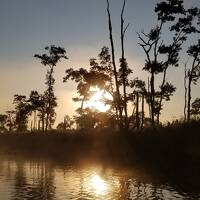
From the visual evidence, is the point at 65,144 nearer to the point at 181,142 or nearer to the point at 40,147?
the point at 40,147

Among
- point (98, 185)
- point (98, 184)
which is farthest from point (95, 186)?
point (98, 184)

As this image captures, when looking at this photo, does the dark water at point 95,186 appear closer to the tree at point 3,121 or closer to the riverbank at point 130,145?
the riverbank at point 130,145

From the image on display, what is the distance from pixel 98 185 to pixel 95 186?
445 millimetres

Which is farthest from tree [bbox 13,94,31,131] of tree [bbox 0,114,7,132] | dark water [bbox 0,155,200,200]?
dark water [bbox 0,155,200,200]

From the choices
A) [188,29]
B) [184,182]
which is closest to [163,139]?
[184,182]

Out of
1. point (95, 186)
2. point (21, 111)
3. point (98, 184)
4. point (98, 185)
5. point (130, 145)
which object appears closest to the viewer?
point (95, 186)

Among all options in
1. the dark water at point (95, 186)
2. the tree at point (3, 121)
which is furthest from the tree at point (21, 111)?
the dark water at point (95, 186)

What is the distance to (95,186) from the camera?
2430cm

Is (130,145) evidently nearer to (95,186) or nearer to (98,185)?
(98,185)

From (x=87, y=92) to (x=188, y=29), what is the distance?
21663 mm

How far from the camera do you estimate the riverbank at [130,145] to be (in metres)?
35.6

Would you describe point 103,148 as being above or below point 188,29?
below

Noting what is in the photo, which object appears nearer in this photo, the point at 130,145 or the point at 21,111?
the point at 130,145

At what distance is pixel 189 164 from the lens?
112 ft
